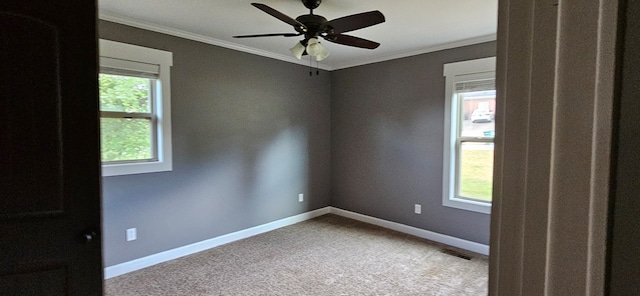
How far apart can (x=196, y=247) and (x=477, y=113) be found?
133 inches

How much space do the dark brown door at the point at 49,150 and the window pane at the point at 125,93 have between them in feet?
4.69

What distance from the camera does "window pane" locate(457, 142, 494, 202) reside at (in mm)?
3373

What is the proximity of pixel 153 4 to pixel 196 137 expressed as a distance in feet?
4.39

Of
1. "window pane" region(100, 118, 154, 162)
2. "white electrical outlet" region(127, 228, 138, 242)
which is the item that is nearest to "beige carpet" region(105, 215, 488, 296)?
"white electrical outlet" region(127, 228, 138, 242)

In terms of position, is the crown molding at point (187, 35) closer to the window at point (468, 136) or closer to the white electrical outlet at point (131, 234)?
the white electrical outlet at point (131, 234)

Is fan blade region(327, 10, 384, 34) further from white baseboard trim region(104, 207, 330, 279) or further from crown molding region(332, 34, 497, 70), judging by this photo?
white baseboard trim region(104, 207, 330, 279)

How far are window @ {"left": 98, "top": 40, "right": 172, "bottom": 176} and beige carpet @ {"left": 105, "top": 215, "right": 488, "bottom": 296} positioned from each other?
102 cm

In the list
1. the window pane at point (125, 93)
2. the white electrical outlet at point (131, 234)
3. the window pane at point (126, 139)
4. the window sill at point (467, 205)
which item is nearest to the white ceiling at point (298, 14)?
the window pane at point (125, 93)

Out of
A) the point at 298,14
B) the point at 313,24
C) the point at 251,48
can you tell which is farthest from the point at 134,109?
the point at 313,24

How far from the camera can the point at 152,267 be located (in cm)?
300

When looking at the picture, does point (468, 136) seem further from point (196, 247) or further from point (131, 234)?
point (131, 234)

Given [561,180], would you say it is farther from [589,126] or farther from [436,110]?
[436,110]

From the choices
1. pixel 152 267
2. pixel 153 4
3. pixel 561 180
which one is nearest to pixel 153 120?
pixel 153 4

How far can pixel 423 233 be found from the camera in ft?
12.6
